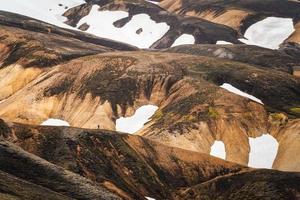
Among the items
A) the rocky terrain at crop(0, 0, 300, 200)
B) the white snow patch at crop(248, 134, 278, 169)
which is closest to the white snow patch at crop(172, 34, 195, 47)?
the rocky terrain at crop(0, 0, 300, 200)

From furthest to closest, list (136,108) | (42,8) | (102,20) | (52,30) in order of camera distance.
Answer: (42,8) → (102,20) → (52,30) → (136,108)

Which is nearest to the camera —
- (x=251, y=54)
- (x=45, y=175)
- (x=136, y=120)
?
(x=45, y=175)

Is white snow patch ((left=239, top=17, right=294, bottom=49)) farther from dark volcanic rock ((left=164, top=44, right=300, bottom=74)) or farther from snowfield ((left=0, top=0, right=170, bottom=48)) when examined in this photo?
snowfield ((left=0, top=0, right=170, bottom=48))

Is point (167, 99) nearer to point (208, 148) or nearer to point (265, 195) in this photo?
point (208, 148)

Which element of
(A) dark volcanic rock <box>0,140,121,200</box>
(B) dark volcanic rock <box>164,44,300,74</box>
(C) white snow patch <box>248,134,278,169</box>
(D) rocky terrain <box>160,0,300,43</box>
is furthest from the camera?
(D) rocky terrain <box>160,0,300,43</box>

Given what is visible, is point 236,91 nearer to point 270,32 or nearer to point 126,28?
point 270,32

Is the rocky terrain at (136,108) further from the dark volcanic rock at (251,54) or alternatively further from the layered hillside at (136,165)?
the dark volcanic rock at (251,54)

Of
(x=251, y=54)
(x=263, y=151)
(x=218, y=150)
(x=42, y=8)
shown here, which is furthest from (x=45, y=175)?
→ (x=42, y=8)
